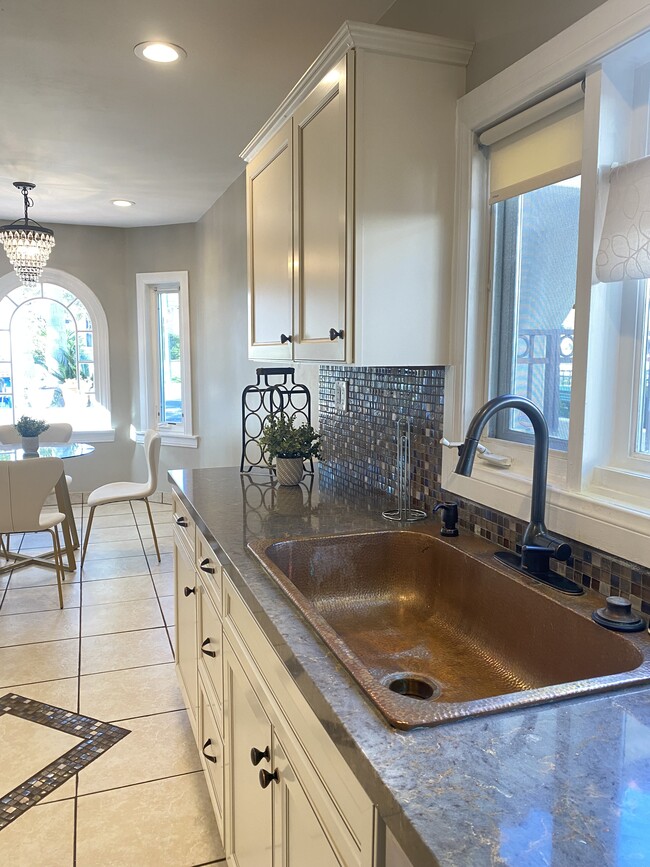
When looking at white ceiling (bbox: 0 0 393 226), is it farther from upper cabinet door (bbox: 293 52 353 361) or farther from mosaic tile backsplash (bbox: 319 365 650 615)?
mosaic tile backsplash (bbox: 319 365 650 615)

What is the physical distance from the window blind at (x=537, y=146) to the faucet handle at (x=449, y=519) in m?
0.79

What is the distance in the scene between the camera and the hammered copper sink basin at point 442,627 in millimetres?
938

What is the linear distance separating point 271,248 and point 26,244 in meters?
2.70

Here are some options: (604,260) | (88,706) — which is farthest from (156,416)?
(604,260)

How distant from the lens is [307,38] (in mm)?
2363

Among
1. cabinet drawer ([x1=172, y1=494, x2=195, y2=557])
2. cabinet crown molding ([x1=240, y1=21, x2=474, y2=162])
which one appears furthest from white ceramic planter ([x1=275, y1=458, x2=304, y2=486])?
cabinet crown molding ([x1=240, y1=21, x2=474, y2=162])

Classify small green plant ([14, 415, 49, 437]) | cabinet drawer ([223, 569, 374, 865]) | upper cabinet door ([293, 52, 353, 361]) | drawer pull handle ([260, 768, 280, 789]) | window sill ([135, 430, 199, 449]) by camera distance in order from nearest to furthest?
cabinet drawer ([223, 569, 374, 865]), drawer pull handle ([260, 768, 280, 789]), upper cabinet door ([293, 52, 353, 361]), small green plant ([14, 415, 49, 437]), window sill ([135, 430, 199, 449])

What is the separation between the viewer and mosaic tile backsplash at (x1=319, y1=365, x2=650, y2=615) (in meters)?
1.25

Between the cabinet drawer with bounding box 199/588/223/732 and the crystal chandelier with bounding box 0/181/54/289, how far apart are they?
3.32 m

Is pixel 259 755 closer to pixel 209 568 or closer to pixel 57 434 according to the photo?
pixel 209 568

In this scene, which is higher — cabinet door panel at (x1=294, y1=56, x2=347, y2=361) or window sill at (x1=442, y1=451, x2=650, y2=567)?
cabinet door panel at (x1=294, y1=56, x2=347, y2=361)

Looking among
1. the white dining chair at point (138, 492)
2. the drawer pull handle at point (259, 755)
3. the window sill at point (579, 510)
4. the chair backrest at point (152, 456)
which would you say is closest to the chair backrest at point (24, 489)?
the white dining chair at point (138, 492)

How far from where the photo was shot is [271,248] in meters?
2.30

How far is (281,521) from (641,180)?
119cm
